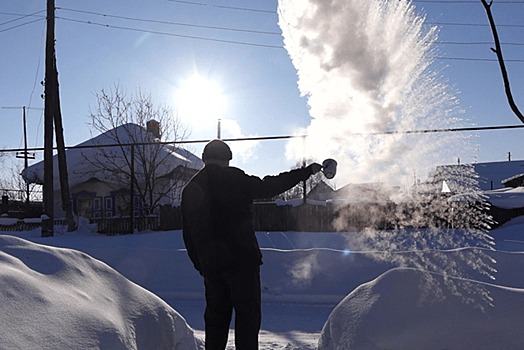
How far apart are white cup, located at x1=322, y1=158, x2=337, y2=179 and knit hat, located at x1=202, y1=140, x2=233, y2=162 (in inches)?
34.4

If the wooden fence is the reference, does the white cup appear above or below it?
above

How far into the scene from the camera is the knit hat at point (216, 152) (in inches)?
120

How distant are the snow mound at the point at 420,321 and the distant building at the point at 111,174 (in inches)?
686

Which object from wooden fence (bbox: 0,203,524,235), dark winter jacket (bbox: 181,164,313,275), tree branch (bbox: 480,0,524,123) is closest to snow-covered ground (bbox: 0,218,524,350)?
dark winter jacket (bbox: 181,164,313,275)

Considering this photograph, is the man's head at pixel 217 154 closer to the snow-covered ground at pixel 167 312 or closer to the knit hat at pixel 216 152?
the knit hat at pixel 216 152

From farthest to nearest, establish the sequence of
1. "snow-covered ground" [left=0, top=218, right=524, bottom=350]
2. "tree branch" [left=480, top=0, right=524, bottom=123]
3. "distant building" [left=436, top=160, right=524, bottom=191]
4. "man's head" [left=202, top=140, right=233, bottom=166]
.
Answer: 1. "distant building" [left=436, top=160, right=524, bottom=191]
2. "tree branch" [left=480, top=0, right=524, bottom=123]
3. "man's head" [left=202, top=140, right=233, bottom=166]
4. "snow-covered ground" [left=0, top=218, right=524, bottom=350]

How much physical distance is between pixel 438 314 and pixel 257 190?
1.40 m

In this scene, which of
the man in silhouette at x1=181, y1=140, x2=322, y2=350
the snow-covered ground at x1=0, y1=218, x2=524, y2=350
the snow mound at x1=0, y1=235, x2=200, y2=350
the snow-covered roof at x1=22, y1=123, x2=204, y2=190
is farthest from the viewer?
the snow-covered roof at x1=22, y1=123, x2=204, y2=190

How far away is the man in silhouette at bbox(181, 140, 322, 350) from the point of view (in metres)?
2.80

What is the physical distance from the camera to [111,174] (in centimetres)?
2102

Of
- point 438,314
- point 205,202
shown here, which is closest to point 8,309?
point 205,202

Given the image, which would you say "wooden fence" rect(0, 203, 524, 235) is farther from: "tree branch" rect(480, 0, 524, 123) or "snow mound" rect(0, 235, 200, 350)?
"snow mound" rect(0, 235, 200, 350)

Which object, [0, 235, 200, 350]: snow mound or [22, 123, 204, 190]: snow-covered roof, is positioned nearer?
[0, 235, 200, 350]: snow mound

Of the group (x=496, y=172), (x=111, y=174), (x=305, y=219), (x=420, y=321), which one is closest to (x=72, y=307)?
(x=420, y=321)
